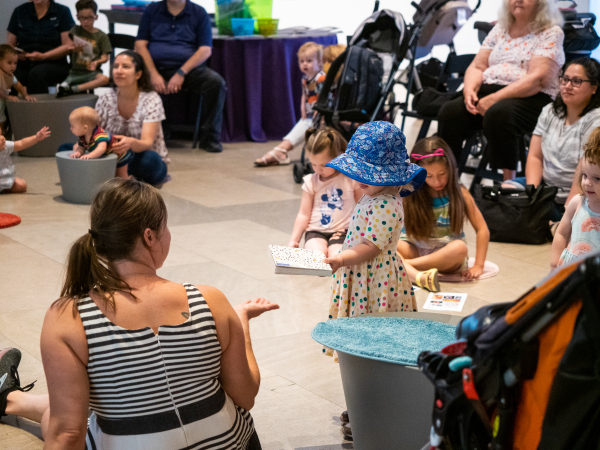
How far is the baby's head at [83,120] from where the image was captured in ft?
15.2

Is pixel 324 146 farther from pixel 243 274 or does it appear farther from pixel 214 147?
pixel 214 147

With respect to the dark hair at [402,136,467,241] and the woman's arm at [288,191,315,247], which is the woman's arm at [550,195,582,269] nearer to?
the dark hair at [402,136,467,241]

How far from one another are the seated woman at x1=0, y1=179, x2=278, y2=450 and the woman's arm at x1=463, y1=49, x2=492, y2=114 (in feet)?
11.4

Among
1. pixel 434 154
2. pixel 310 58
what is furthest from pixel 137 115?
pixel 434 154

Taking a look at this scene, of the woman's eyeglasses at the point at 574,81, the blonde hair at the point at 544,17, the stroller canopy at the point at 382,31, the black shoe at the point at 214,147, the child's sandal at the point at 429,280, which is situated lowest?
the black shoe at the point at 214,147

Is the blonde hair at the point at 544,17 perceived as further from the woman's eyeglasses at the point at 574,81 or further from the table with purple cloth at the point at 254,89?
the table with purple cloth at the point at 254,89

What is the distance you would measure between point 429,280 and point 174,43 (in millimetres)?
4048

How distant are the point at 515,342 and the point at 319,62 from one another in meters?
5.45

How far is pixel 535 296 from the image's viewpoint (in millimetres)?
1045

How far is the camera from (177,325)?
1.44 meters

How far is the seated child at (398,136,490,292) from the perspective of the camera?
3.27m

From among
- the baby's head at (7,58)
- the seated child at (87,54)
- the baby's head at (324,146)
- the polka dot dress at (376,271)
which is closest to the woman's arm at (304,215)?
the baby's head at (324,146)

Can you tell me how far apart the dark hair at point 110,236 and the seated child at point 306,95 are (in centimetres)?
464

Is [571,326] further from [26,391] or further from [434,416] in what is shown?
[26,391]
